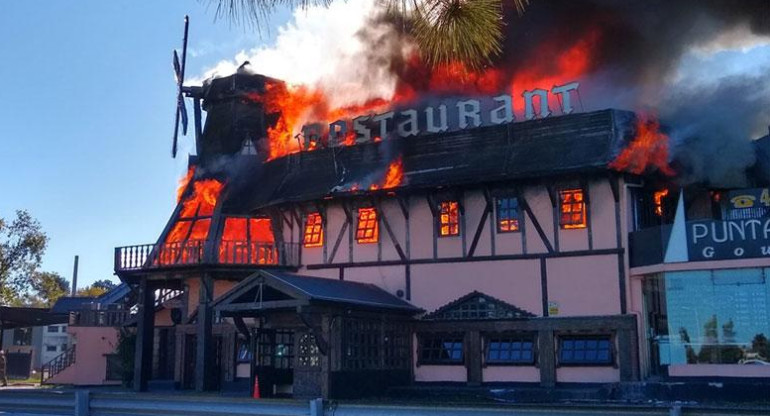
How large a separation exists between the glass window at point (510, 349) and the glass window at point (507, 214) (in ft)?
11.3

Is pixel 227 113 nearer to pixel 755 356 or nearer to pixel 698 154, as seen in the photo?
pixel 698 154

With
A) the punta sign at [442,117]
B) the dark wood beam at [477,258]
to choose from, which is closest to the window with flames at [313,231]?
the dark wood beam at [477,258]

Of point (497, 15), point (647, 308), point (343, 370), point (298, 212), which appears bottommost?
point (343, 370)

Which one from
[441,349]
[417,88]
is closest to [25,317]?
[417,88]

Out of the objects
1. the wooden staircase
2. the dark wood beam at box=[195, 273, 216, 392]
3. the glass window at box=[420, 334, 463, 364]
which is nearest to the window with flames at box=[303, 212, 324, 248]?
the dark wood beam at box=[195, 273, 216, 392]

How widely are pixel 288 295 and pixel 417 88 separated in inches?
475

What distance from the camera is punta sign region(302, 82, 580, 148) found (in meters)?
26.8

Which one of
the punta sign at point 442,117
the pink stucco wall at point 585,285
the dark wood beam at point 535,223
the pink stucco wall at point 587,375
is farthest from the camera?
the punta sign at point 442,117

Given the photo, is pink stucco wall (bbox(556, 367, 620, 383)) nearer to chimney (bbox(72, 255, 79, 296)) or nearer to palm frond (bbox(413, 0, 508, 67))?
palm frond (bbox(413, 0, 508, 67))

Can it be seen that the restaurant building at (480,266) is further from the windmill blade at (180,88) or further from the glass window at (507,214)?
the windmill blade at (180,88)

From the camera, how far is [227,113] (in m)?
35.9

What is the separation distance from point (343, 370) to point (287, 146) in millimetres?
12659

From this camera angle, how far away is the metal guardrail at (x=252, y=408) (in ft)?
36.0

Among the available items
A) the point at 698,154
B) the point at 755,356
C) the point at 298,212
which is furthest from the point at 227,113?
the point at 755,356
